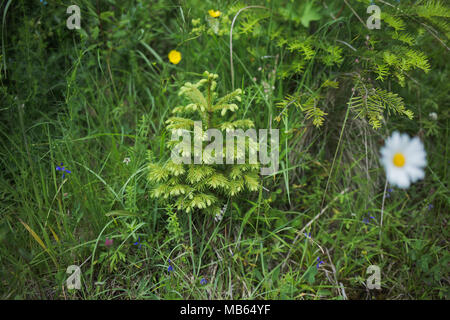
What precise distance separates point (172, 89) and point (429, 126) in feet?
5.95

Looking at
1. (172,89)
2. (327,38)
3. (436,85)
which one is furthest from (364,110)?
(172,89)

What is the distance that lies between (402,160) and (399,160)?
18 millimetres

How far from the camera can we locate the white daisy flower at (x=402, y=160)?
1.92 metres

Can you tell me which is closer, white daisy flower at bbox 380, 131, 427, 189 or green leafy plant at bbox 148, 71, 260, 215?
green leafy plant at bbox 148, 71, 260, 215

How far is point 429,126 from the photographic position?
2113 mm

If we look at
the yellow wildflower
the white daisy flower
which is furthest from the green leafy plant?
the white daisy flower

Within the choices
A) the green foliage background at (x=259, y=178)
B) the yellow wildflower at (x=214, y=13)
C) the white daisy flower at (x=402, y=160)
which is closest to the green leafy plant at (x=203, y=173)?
the green foliage background at (x=259, y=178)

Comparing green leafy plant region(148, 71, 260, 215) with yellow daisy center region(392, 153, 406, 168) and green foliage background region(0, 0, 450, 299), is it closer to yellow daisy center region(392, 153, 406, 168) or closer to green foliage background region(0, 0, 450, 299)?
green foliage background region(0, 0, 450, 299)

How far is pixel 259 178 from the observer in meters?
1.72

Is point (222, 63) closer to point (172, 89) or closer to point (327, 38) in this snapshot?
point (172, 89)

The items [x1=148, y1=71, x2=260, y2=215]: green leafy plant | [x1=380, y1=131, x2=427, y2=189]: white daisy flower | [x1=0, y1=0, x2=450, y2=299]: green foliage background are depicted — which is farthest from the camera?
[x1=380, y1=131, x2=427, y2=189]: white daisy flower

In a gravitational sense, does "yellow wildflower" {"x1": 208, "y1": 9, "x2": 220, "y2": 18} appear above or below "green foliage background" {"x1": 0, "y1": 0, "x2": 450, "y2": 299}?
above

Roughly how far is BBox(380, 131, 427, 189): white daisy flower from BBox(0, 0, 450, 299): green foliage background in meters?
0.12

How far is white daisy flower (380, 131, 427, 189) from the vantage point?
192cm
